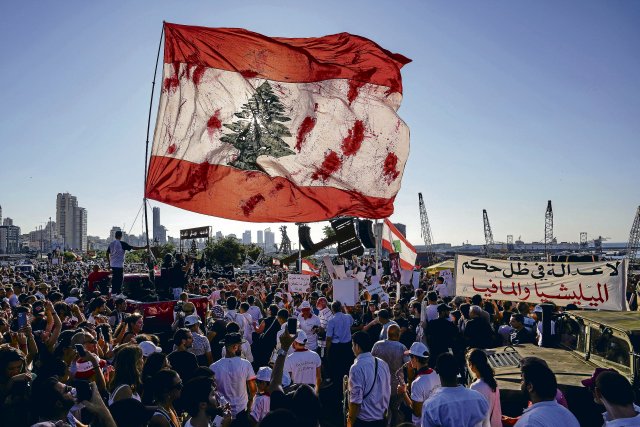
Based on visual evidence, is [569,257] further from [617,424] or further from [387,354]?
[617,424]

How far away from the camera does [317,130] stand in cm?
1048

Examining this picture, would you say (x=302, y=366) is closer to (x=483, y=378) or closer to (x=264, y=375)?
(x=264, y=375)

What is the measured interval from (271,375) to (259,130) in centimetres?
545

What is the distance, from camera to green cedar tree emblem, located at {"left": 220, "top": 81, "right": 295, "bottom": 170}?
9445mm

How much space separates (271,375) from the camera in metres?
5.68

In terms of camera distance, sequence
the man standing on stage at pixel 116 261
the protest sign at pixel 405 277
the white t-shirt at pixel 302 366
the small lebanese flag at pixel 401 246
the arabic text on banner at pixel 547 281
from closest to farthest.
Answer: the white t-shirt at pixel 302 366 → the arabic text on banner at pixel 547 281 → the man standing on stage at pixel 116 261 → the protest sign at pixel 405 277 → the small lebanese flag at pixel 401 246

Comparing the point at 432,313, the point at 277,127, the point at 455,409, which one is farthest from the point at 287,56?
the point at 455,409

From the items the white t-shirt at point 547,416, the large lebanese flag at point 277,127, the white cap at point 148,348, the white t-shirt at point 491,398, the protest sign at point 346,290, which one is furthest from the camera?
the protest sign at point 346,290

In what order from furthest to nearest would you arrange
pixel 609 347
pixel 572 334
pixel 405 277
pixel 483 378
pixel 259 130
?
pixel 405 277, pixel 259 130, pixel 572 334, pixel 609 347, pixel 483 378

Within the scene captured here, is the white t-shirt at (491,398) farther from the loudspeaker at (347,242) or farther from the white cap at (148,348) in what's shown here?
the loudspeaker at (347,242)

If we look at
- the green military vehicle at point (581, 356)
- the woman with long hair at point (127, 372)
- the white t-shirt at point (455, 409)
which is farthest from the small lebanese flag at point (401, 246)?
the woman with long hair at point (127, 372)

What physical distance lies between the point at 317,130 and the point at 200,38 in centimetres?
290

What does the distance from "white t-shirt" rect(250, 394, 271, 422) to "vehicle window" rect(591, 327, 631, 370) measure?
14.9 ft

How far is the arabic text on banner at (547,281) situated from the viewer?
10773mm
